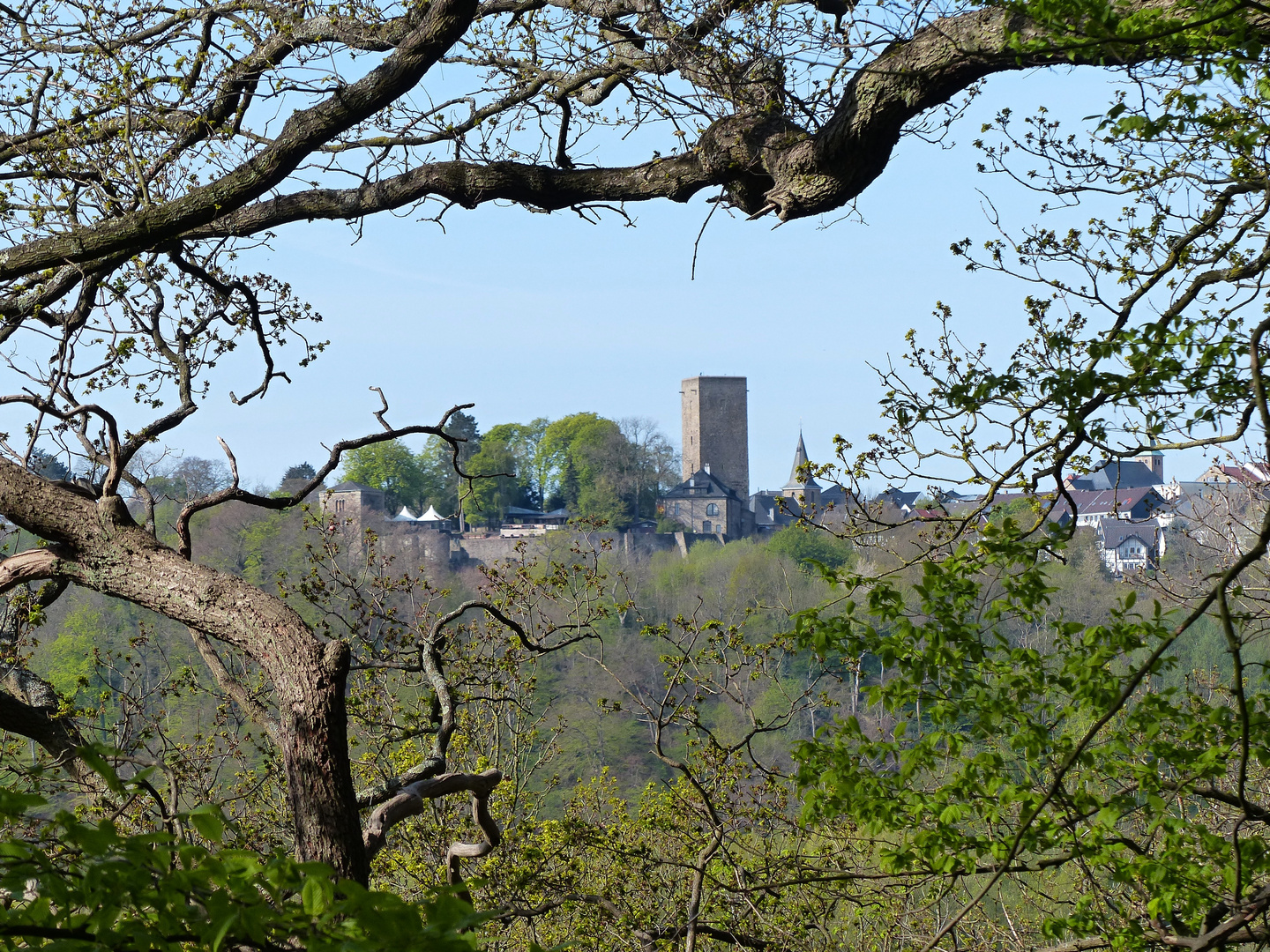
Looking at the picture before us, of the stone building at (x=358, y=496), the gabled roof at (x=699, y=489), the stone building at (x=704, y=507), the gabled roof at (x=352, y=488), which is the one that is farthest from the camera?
the gabled roof at (x=699, y=489)

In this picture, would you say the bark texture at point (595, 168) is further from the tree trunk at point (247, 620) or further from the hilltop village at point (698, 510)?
the hilltop village at point (698, 510)

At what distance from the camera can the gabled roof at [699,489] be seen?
205ft

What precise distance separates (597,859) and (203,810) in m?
7.94

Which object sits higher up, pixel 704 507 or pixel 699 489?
pixel 699 489

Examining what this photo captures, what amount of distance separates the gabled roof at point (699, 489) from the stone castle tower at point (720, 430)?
278 inches

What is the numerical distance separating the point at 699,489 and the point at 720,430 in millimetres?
9677

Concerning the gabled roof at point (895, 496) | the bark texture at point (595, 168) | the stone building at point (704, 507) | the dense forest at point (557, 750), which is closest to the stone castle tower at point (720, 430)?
the stone building at point (704, 507)

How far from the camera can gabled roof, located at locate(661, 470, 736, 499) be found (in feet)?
205

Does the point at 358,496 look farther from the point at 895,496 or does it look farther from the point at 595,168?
the point at 595,168

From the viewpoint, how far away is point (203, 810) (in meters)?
1.30

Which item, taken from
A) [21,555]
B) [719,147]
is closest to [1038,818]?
[719,147]

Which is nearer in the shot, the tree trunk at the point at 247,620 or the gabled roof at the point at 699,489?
the tree trunk at the point at 247,620

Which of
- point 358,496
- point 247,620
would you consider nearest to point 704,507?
point 358,496

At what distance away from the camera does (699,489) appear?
6262cm
